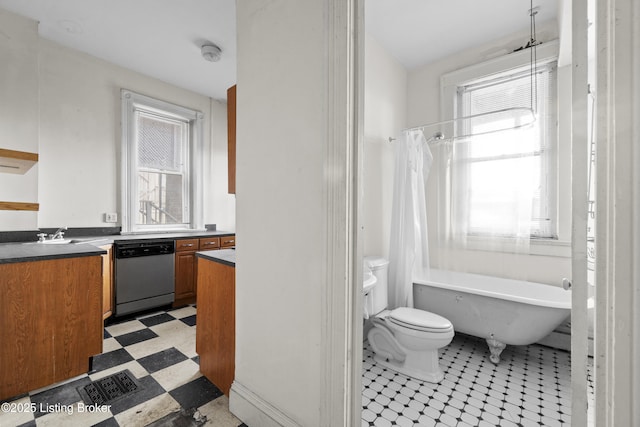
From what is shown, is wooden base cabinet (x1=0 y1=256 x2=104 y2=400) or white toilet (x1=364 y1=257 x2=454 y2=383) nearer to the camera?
wooden base cabinet (x1=0 y1=256 x2=104 y2=400)

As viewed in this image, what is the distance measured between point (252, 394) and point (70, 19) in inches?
133

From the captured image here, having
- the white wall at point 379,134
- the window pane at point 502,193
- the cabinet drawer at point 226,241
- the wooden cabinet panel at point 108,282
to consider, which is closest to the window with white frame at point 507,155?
the window pane at point 502,193

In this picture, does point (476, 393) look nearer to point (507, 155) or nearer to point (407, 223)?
point (407, 223)

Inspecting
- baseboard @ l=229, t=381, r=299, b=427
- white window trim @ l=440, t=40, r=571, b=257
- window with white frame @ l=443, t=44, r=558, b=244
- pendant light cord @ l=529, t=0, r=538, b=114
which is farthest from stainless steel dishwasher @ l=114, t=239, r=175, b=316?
pendant light cord @ l=529, t=0, r=538, b=114

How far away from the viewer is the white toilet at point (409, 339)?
1854 millimetres

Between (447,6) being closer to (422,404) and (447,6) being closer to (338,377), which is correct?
(338,377)

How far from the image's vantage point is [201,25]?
8.20 ft

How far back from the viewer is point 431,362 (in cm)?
192

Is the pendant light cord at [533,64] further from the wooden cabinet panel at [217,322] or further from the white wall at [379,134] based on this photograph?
the wooden cabinet panel at [217,322]

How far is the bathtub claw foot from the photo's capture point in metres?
2.09

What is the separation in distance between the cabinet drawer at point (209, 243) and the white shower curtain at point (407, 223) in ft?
7.44

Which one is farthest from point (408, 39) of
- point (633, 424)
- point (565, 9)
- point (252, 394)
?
point (252, 394)

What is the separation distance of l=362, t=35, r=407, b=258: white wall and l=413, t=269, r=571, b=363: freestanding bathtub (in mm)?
630

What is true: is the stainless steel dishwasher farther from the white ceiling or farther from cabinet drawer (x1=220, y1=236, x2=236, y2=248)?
the white ceiling
